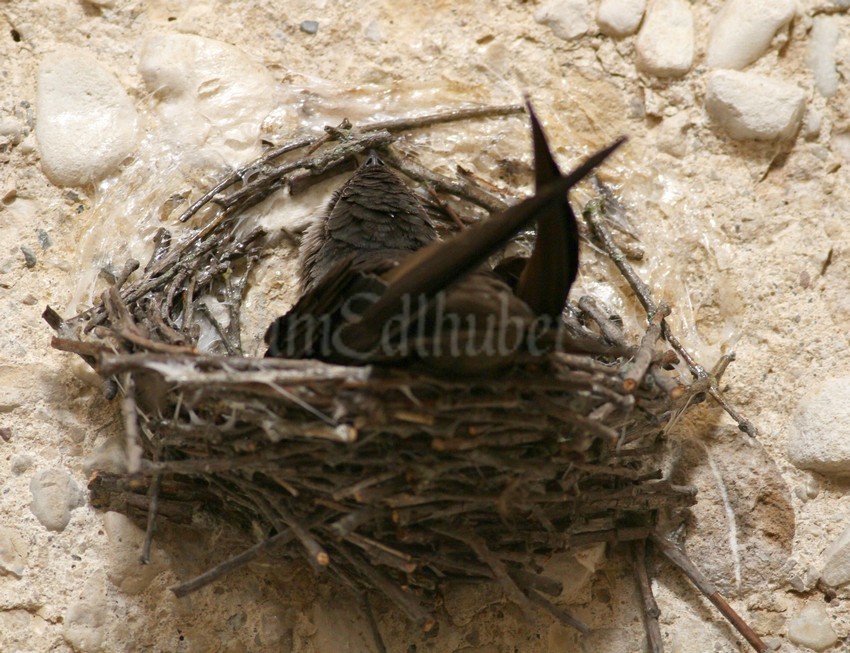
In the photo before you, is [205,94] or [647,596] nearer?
[647,596]

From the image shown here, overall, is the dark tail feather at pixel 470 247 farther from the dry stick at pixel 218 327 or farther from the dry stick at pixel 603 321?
the dry stick at pixel 218 327

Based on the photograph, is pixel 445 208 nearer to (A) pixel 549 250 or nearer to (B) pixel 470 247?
(A) pixel 549 250

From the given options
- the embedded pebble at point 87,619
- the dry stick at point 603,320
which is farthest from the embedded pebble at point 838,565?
the embedded pebble at point 87,619

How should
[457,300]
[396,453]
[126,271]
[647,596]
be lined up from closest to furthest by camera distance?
[457,300] < [396,453] < [647,596] < [126,271]

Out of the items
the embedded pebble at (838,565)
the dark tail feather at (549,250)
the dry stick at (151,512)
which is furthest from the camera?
the embedded pebble at (838,565)

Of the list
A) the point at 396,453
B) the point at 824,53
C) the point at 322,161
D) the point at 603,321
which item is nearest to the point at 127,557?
the point at 396,453

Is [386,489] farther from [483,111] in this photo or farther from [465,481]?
[483,111]
